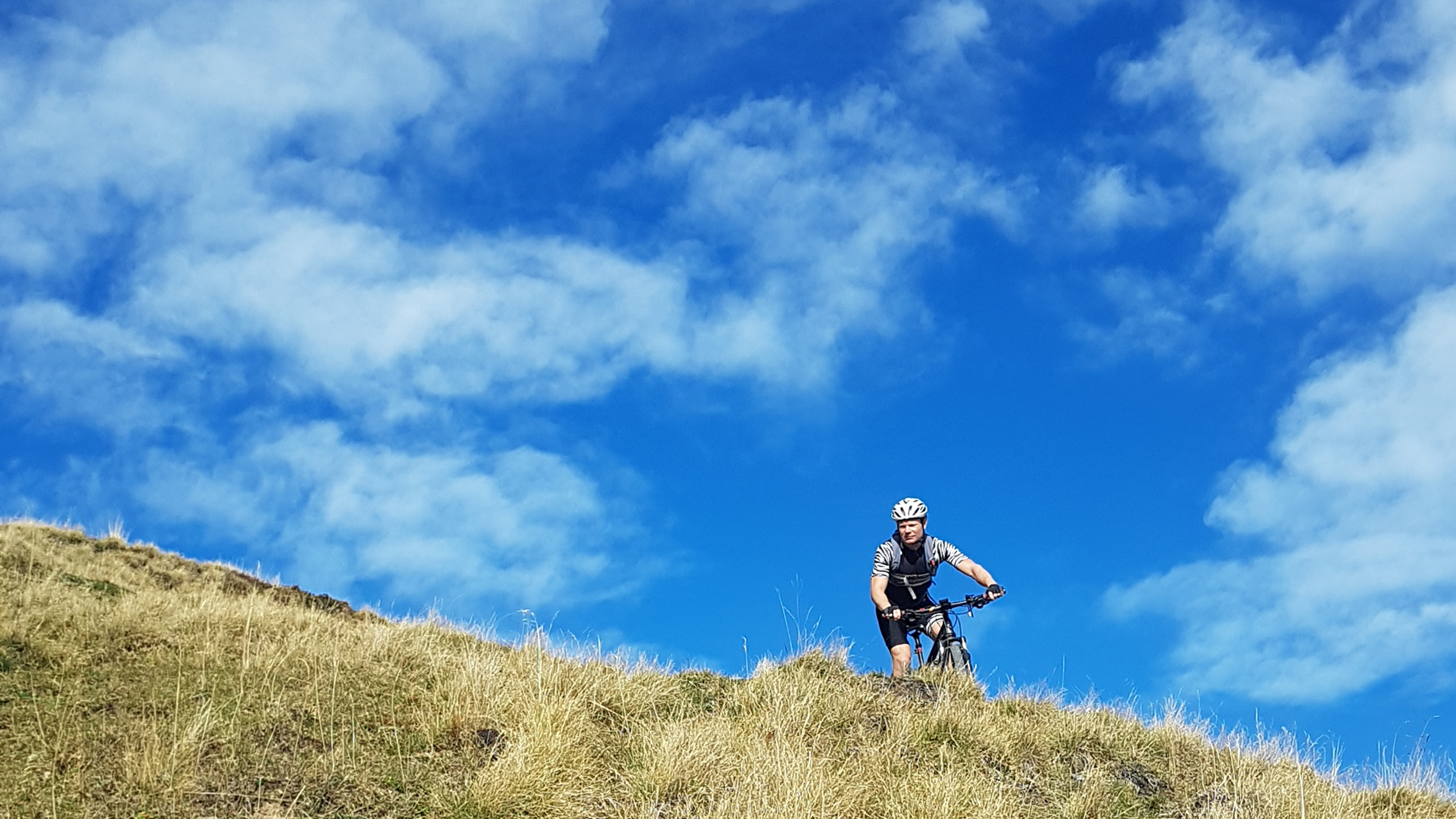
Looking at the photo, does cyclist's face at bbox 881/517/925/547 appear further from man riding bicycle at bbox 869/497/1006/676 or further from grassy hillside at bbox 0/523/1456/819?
grassy hillside at bbox 0/523/1456/819

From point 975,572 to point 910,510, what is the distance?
1.02 meters

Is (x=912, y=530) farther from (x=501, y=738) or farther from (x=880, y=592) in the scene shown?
(x=501, y=738)

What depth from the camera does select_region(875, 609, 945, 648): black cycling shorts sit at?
41.6ft

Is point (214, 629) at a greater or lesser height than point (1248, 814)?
greater

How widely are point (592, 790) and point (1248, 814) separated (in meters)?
5.48

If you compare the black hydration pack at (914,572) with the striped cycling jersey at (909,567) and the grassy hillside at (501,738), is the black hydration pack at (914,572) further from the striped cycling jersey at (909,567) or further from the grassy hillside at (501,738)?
the grassy hillside at (501,738)

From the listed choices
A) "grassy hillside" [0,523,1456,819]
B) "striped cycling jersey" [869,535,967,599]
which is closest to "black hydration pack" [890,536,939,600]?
"striped cycling jersey" [869,535,967,599]

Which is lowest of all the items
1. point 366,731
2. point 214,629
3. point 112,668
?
point 366,731

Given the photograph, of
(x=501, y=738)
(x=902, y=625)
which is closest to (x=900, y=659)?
(x=902, y=625)

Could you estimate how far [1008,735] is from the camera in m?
10.2

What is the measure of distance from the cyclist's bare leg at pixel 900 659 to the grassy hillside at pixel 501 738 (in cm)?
80

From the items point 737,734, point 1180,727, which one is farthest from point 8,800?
point 1180,727

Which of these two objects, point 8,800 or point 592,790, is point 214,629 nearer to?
point 8,800

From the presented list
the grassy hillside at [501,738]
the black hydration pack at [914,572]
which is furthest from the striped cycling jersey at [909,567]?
the grassy hillside at [501,738]
